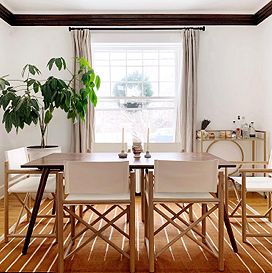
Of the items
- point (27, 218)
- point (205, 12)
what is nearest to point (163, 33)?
point (205, 12)

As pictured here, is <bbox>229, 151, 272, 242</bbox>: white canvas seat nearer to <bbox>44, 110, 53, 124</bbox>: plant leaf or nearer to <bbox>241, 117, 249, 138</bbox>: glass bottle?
<bbox>241, 117, 249, 138</bbox>: glass bottle

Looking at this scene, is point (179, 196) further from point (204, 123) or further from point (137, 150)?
point (204, 123)

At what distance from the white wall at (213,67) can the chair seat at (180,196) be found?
118 inches

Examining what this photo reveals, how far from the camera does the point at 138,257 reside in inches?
121

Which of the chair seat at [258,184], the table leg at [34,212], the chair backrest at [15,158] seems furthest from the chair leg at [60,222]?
the chair seat at [258,184]

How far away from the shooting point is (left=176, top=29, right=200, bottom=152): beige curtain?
5633 millimetres

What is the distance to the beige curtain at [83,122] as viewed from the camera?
5.62 metres

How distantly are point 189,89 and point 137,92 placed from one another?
34.4 inches

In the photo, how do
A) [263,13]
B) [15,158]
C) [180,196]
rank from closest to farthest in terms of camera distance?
1. [180,196]
2. [15,158]
3. [263,13]

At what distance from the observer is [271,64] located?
530 cm

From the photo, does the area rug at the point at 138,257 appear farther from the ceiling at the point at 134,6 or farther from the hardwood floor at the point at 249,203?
the ceiling at the point at 134,6

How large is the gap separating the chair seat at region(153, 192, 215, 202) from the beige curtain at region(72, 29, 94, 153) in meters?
2.86

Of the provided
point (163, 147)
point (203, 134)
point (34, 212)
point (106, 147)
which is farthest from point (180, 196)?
point (203, 134)

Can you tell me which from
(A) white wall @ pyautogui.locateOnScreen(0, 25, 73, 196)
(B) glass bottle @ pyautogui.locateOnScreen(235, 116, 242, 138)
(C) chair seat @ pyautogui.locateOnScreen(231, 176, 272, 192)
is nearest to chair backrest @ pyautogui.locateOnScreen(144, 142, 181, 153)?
(C) chair seat @ pyautogui.locateOnScreen(231, 176, 272, 192)
